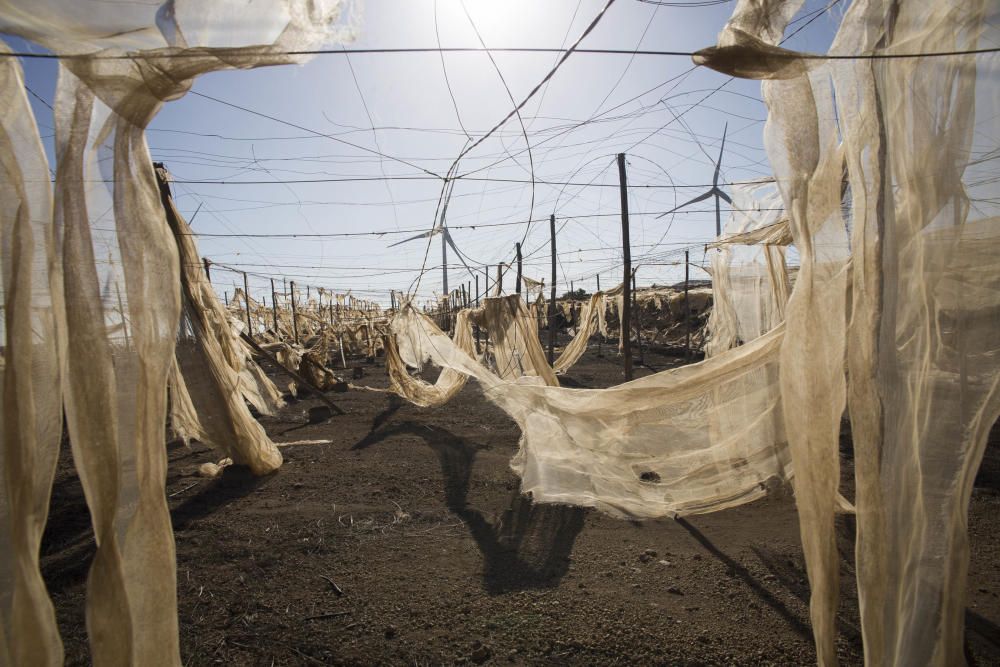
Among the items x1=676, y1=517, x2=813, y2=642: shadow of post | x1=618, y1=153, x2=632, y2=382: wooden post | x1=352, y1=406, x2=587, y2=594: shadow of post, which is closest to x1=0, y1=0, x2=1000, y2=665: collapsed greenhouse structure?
x1=676, y1=517, x2=813, y2=642: shadow of post

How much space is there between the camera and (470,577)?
123 inches

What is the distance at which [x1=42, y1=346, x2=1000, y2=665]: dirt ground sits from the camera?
2.42 metres

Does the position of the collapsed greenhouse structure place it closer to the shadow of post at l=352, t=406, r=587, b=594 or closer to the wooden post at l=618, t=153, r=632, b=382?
the shadow of post at l=352, t=406, r=587, b=594

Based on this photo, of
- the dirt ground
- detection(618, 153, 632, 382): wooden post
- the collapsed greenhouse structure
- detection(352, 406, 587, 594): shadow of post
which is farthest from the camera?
detection(618, 153, 632, 382): wooden post

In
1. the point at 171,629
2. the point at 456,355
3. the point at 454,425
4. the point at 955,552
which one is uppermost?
the point at 456,355

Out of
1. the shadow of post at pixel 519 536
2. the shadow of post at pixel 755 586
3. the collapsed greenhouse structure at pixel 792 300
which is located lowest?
the shadow of post at pixel 519 536

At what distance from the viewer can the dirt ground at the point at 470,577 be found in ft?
7.94

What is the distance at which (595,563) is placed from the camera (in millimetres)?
3213

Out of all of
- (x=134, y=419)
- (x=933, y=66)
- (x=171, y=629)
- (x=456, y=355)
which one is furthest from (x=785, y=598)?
(x=456, y=355)

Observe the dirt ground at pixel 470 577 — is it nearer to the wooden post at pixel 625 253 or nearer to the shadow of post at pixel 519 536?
the shadow of post at pixel 519 536

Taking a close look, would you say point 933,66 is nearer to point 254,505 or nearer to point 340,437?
point 254,505

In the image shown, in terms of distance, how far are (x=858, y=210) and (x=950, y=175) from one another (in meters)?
0.29

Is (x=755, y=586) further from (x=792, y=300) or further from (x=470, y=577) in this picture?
(x=792, y=300)

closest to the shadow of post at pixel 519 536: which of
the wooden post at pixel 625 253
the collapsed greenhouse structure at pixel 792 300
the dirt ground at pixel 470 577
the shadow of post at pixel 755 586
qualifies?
the dirt ground at pixel 470 577
